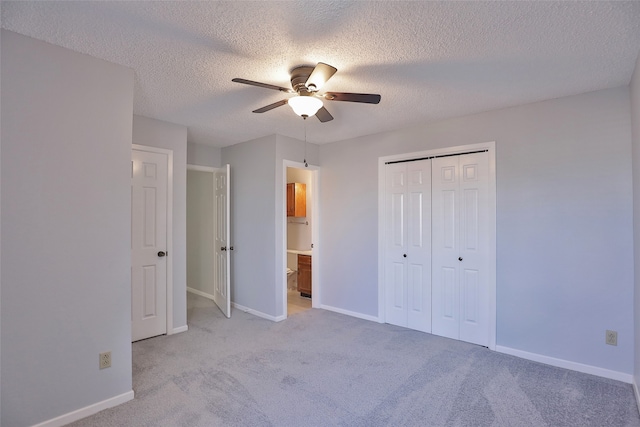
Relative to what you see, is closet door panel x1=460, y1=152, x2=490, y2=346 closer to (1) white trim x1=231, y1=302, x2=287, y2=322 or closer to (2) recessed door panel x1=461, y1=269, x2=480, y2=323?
(2) recessed door panel x1=461, y1=269, x2=480, y2=323

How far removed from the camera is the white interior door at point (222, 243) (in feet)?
13.7

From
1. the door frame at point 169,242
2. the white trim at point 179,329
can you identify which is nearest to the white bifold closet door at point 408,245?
the white trim at point 179,329

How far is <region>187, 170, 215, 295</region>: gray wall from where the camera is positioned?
5.19 metres

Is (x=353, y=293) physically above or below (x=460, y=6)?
below

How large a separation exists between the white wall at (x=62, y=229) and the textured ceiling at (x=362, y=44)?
23cm

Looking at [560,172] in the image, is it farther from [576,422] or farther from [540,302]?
[576,422]

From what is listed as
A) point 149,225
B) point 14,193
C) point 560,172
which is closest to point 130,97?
point 14,193

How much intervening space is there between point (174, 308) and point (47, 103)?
2467 millimetres

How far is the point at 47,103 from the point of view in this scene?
1994 mm

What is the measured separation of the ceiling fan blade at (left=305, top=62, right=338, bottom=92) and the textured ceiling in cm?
15

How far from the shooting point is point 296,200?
5484 mm

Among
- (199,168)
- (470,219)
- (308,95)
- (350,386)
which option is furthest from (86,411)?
(470,219)

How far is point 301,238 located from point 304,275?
79 cm

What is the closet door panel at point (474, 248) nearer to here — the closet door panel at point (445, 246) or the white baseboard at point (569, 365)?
the closet door panel at point (445, 246)
